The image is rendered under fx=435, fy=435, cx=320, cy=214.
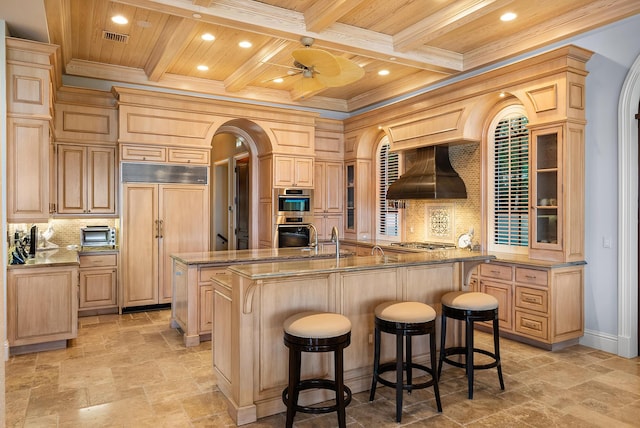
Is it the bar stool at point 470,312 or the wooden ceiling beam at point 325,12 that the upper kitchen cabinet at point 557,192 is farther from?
the wooden ceiling beam at point 325,12

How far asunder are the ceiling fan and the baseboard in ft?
11.4

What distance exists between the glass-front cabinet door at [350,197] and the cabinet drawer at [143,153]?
10.3ft

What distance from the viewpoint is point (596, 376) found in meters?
3.67

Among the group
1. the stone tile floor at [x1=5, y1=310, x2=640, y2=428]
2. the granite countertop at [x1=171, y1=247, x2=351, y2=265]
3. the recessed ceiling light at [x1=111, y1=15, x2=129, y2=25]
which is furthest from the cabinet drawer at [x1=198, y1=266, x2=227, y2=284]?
the recessed ceiling light at [x1=111, y1=15, x2=129, y2=25]

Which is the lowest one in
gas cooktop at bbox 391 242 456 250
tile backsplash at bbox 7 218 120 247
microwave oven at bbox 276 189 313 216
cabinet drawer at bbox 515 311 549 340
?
cabinet drawer at bbox 515 311 549 340

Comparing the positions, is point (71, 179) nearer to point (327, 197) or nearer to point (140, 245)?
point (140, 245)

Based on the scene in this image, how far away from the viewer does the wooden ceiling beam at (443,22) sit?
3894mm

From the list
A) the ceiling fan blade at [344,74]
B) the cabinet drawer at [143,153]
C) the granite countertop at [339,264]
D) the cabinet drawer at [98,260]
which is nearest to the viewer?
the granite countertop at [339,264]

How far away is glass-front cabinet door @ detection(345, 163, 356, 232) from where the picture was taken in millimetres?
7527

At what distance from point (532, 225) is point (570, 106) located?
1.25 m

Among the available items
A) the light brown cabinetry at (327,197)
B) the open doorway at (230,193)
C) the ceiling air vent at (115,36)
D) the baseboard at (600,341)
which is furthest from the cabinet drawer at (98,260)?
the baseboard at (600,341)

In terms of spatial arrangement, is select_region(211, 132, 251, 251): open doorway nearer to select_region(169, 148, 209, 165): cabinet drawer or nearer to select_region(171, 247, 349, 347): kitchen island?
select_region(169, 148, 209, 165): cabinet drawer

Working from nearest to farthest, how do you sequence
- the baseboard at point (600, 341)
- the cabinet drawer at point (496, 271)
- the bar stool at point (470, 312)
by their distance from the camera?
the bar stool at point (470, 312)
the baseboard at point (600, 341)
the cabinet drawer at point (496, 271)

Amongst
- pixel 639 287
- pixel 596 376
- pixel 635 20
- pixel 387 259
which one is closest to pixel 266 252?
pixel 387 259
